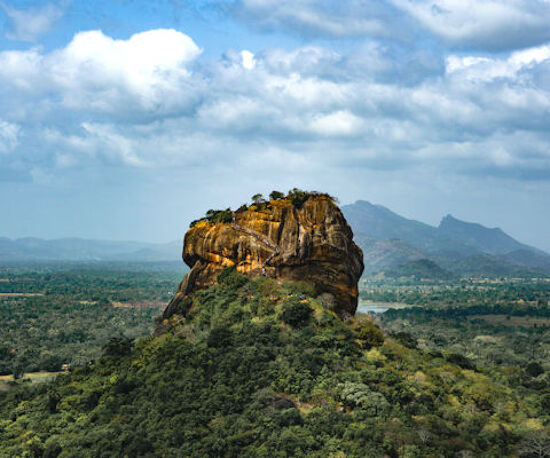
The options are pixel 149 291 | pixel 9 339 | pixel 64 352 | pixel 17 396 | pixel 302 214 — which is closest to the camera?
pixel 17 396

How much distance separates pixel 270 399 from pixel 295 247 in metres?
16.2

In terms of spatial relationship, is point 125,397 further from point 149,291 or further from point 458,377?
point 149,291

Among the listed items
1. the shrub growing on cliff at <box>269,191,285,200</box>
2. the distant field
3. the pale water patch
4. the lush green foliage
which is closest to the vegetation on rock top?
the shrub growing on cliff at <box>269,191,285,200</box>

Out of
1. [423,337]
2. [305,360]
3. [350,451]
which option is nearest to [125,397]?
[305,360]

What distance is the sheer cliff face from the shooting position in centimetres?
4809

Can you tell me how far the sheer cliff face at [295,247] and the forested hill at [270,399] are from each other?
220 centimetres

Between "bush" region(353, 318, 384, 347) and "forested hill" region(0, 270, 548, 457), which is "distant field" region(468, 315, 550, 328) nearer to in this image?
"forested hill" region(0, 270, 548, 457)

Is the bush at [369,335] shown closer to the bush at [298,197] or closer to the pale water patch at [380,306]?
the bush at [298,197]

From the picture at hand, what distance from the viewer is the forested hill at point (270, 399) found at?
31.3 meters

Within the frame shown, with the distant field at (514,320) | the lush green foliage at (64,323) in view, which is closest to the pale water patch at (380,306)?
the distant field at (514,320)

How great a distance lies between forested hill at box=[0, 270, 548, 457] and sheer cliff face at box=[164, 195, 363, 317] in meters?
2.20

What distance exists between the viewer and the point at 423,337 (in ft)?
353

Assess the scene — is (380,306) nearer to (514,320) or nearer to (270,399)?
(514,320)

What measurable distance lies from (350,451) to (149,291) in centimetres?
17605
